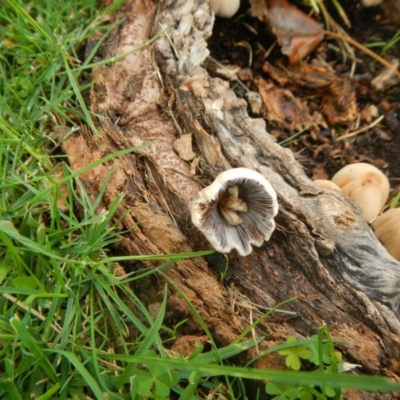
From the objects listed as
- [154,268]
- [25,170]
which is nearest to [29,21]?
[25,170]

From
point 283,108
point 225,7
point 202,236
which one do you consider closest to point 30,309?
point 202,236

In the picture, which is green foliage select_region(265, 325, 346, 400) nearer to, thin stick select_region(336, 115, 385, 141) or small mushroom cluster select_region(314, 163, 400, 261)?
small mushroom cluster select_region(314, 163, 400, 261)

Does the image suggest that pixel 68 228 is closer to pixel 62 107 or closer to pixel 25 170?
pixel 25 170

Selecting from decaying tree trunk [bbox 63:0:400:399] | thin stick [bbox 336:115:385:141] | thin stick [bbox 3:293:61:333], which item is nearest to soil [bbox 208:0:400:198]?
thin stick [bbox 336:115:385:141]

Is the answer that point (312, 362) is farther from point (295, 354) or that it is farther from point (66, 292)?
point (66, 292)

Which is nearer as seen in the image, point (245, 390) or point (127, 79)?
point (245, 390)

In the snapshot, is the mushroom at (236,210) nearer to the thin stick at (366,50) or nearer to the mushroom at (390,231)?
the mushroom at (390,231)
